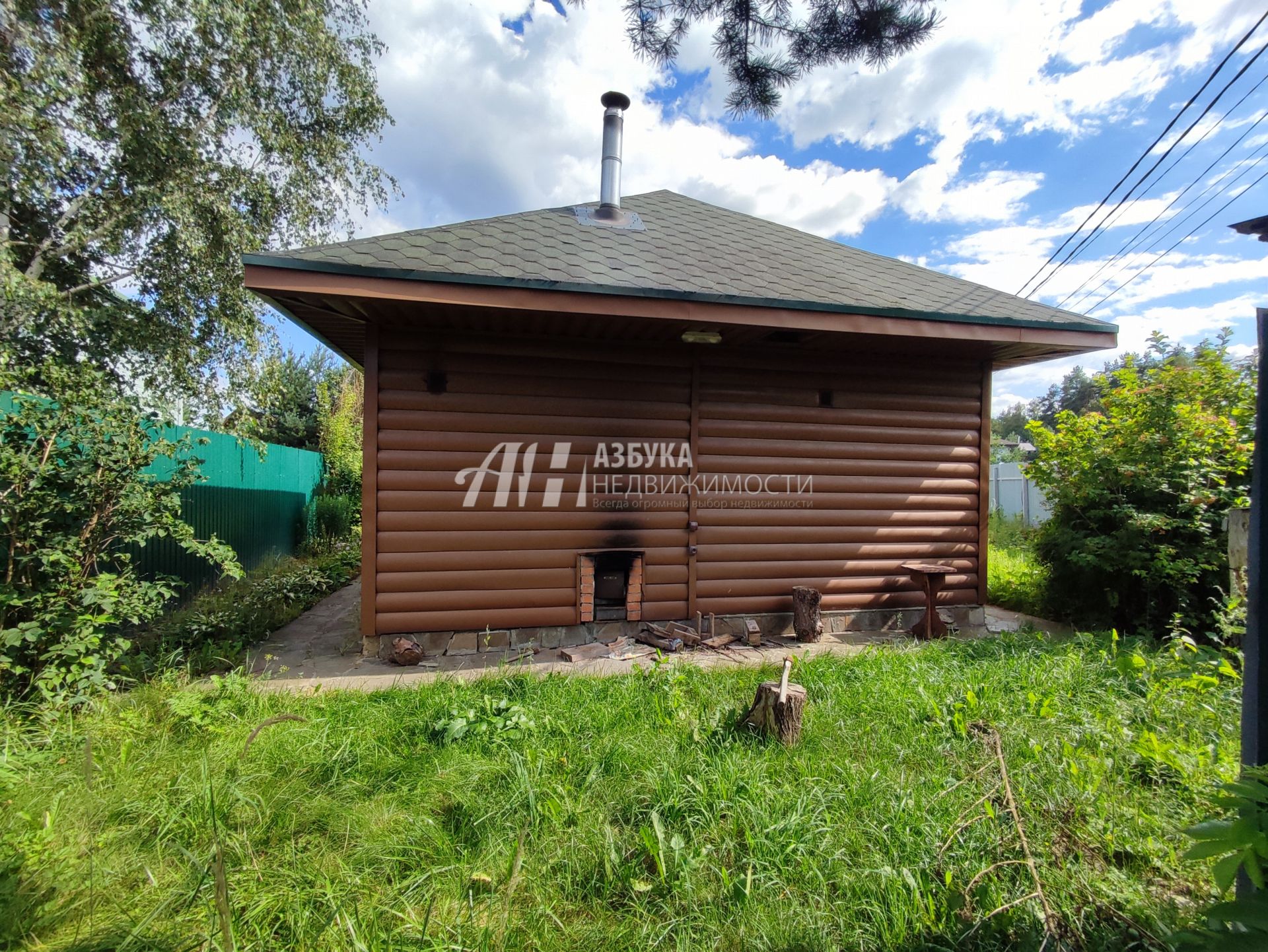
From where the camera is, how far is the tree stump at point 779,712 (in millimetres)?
2516

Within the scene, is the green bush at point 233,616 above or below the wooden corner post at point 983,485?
below

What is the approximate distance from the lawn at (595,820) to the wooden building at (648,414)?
1.55m

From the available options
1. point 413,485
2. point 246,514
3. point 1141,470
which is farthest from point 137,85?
point 1141,470

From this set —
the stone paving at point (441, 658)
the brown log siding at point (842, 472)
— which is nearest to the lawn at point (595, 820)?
the stone paving at point (441, 658)

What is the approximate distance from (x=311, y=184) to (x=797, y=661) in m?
9.32

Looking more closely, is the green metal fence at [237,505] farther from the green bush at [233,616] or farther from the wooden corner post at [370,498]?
the wooden corner post at [370,498]

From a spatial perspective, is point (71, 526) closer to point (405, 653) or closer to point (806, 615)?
point (405, 653)

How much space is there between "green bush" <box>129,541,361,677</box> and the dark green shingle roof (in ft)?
8.88

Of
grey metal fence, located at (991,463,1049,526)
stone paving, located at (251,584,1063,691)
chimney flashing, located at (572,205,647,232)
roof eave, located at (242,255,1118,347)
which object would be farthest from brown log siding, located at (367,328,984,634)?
grey metal fence, located at (991,463,1049,526)

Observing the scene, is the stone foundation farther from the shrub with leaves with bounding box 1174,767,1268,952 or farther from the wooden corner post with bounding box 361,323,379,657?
the shrub with leaves with bounding box 1174,767,1268,952

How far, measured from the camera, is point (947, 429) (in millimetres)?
5102

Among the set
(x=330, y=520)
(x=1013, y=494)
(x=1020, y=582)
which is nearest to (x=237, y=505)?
(x=330, y=520)

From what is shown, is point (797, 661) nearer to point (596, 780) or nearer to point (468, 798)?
point (596, 780)

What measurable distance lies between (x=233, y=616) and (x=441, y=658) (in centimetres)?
193
